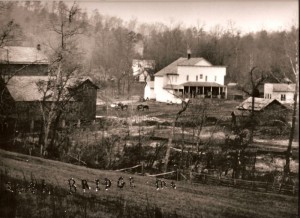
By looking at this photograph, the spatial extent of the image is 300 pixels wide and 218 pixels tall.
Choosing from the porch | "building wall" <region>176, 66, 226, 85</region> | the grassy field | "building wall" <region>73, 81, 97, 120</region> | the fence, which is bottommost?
the grassy field

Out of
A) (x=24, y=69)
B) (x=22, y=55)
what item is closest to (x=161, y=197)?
(x=24, y=69)

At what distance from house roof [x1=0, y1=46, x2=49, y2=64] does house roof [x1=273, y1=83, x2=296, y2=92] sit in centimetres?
421

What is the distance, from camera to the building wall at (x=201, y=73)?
629 centimetres

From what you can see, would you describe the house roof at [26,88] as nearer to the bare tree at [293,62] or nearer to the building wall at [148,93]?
the building wall at [148,93]

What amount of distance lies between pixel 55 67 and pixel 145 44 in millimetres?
1895

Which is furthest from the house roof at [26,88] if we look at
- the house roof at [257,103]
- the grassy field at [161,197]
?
the house roof at [257,103]

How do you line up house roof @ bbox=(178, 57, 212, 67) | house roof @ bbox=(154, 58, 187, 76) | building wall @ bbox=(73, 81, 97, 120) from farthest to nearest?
building wall @ bbox=(73, 81, 97, 120) < house roof @ bbox=(154, 58, 187, 76) < house roof @ bbox=(178, 57, 212, 67)

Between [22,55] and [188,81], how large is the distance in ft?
10.8

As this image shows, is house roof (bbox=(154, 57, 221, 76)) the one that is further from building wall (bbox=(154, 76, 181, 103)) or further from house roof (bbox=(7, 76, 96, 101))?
house roof (bbox=(7, 76, 96, 101))

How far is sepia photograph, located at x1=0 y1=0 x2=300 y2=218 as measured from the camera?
5875 mm

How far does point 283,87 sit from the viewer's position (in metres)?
5.75

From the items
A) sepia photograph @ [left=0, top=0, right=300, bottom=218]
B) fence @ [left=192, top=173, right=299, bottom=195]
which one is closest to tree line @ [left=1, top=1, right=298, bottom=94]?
sepia photograph @ [left=0, top=0, right=300, bottom=218]

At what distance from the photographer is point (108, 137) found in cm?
719

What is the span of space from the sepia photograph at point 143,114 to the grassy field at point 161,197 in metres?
0.02
